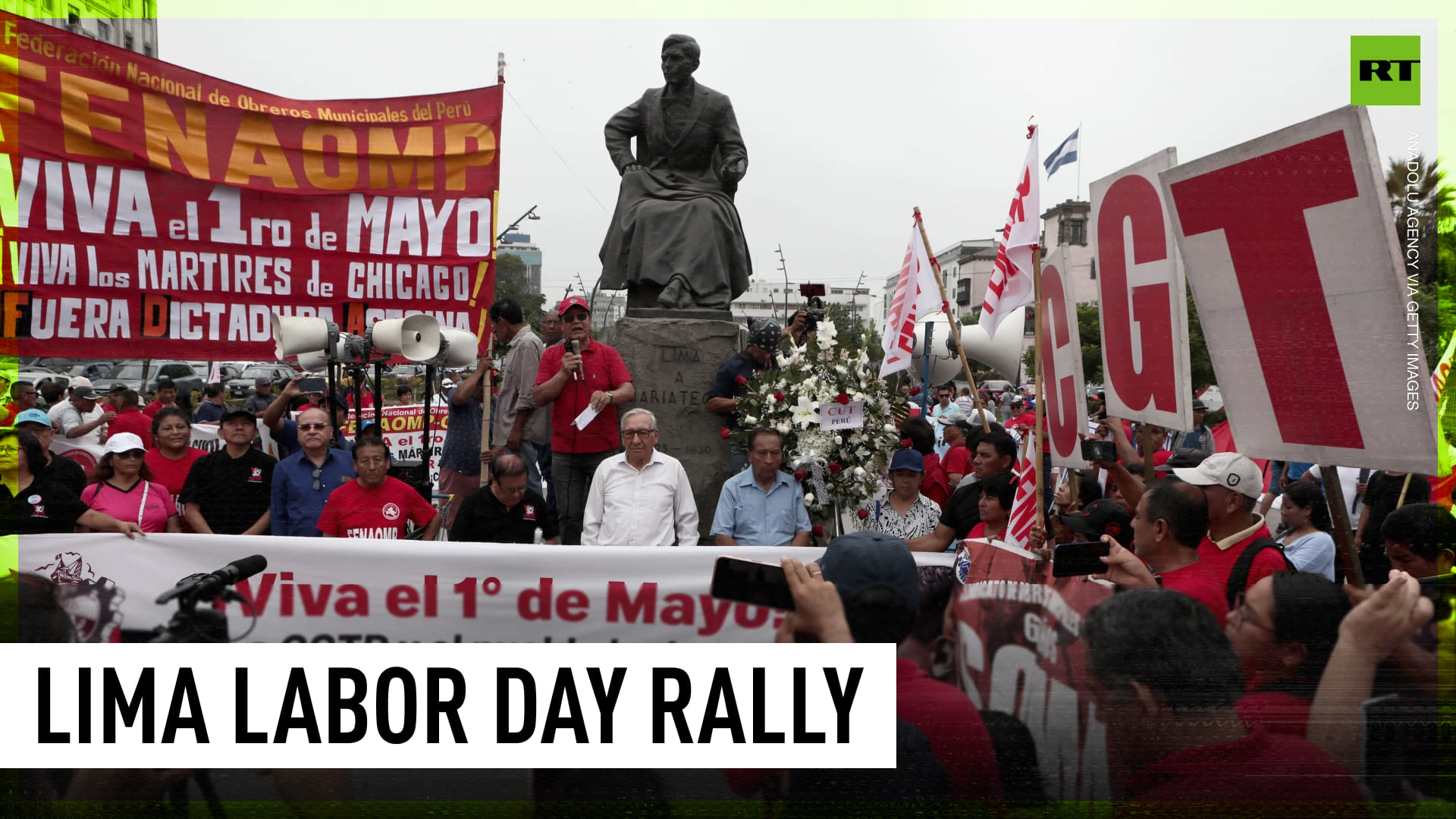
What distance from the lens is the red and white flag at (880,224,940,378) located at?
6.44 metres

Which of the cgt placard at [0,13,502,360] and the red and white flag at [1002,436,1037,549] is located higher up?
the cgt placard at [0,13,502,360]

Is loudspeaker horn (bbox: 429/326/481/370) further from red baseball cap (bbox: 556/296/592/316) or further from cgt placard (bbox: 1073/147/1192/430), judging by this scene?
cgt placard (bbox: 1073/147/1192/430)

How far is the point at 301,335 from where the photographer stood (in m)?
6.77

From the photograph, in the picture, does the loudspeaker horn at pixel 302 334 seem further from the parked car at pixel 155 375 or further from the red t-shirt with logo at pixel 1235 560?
the parked car at pixel 155 375

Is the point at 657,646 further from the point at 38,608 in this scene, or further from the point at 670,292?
the point at 670,292

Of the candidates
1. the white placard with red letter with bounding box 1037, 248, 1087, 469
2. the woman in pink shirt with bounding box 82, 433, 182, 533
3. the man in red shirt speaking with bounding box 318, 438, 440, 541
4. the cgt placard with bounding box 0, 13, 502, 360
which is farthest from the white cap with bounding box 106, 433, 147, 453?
the white placard with red letter with bounding box 1037, 248, 1087, 469

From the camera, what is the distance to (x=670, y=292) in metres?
8.01

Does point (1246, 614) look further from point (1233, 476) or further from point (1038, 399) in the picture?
point (1038, 399)

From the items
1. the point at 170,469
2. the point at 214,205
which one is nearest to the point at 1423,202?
the point at 170,469

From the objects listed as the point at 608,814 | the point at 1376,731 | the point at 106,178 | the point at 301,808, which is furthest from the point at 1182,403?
the point at 106,178

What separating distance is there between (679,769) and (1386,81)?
2470 millimetres

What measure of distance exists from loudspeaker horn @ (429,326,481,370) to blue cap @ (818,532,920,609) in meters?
5.91

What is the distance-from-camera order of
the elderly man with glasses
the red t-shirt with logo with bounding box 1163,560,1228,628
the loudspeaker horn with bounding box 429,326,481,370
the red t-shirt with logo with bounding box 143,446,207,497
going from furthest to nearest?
the loudspeaker horn with bounding box 429,326,481,370, the red t-shirt with logo with bounding box 143,446,207,497, the elderly man with glasses, the red t-shirt with logo with bounding box 1163,560,1228,628

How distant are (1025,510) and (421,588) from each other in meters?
2.34
